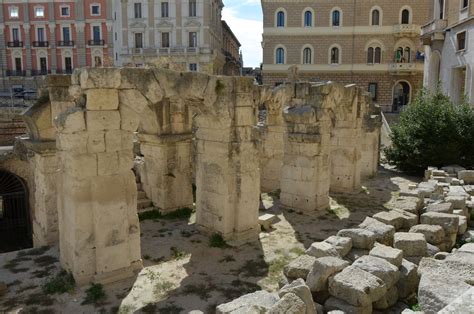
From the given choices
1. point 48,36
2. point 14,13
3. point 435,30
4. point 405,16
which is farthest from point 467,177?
point 14,13

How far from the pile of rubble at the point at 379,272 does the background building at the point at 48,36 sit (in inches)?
1606

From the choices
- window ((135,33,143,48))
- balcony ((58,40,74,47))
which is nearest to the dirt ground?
window ((135,33,143,48))

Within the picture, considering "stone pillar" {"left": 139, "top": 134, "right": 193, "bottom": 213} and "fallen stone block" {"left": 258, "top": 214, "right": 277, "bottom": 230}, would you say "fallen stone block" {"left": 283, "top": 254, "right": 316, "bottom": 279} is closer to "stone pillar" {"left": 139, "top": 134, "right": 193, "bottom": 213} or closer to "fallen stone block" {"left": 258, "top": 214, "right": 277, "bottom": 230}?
"fallen stone block" {"left": 258, "top": 214, "right": 277, "bottom": 230}

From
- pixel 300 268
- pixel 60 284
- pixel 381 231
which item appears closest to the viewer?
pixel 300 268

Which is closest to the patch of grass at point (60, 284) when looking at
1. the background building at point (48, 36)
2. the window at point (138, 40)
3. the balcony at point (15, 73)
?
the window at point (138, 40)

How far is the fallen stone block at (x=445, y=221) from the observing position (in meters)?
7.98

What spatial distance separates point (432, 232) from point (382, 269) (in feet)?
8.46

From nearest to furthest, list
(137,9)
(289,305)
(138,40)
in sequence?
(289,305), (137,9), (138,40)

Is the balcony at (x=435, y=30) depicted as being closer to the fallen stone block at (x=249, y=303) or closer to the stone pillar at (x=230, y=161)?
the stone pillar at (x=230, y=161)

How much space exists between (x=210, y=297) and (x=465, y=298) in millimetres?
3797

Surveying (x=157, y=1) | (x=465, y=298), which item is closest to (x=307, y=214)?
(x=465, y=298)

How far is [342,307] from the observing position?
5105 millimetres

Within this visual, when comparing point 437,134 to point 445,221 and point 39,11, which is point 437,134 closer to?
point 445,221

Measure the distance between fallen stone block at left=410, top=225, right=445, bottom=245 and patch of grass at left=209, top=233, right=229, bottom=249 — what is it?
3786mm
